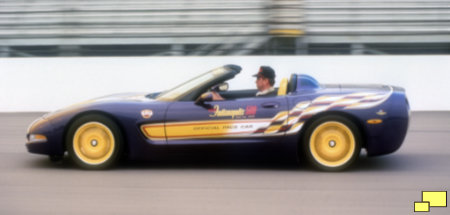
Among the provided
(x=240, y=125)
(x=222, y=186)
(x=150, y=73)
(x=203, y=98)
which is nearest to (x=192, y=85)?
(x=203, y=98)

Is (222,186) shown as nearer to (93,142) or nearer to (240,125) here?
(240,125)

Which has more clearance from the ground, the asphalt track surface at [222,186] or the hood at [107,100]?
the hood at [107,100]

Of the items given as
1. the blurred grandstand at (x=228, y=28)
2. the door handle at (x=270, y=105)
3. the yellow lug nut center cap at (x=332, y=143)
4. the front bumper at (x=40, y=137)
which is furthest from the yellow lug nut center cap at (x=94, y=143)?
the blurred grandstand at (x=228, y=28)

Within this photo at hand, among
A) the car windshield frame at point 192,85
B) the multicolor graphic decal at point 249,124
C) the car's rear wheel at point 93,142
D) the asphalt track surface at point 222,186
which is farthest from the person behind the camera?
the car windshield frame at point 192,85

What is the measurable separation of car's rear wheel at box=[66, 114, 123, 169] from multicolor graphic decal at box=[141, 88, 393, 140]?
0.36 meters

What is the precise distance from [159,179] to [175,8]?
878cm

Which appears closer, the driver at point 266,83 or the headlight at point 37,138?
the headlight at point 37,138

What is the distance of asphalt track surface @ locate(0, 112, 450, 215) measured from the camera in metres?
4.81

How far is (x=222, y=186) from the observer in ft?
18.1

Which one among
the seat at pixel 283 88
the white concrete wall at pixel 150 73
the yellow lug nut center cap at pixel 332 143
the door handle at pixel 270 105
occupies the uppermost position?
the white concrete wall at pixel 150 73

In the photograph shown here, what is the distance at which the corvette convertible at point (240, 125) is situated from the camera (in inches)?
237

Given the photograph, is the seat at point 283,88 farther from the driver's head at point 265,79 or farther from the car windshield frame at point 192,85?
the car windshield frame at point 192,85

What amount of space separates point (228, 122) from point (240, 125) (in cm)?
12

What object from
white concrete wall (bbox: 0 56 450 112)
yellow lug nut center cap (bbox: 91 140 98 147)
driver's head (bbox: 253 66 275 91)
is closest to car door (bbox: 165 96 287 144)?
driver's head (bbox: 253 66 275 91)
